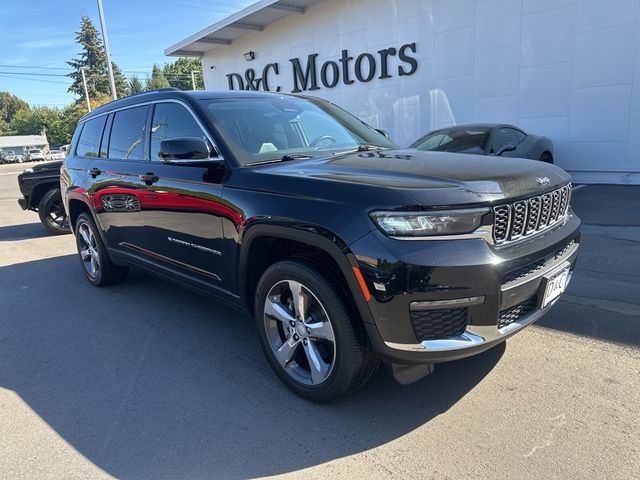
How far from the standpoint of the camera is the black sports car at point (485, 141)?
7.98 m

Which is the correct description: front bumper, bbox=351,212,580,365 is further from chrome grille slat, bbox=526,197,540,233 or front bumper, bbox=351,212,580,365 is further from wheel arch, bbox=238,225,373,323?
chrome grille slat, bbox=526,197,540,233

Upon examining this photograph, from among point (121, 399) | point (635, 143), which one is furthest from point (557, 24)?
point (121, 399)

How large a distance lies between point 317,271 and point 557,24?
989 cm

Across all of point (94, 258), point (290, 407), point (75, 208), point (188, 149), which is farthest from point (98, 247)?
point (290, 407)

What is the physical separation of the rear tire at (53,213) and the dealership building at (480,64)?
8496 millimetres

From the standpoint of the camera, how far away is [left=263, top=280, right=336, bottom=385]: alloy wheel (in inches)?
106

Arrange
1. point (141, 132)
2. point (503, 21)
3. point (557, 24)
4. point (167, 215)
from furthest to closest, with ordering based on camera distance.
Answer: point (503, 21)
point (557, 24)
point (141, 132)
point (167, 215)

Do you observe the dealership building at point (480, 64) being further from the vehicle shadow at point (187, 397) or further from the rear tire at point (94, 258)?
the rear tire at point (94, 258)

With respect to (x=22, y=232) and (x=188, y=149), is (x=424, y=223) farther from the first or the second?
(x=22, y=232)

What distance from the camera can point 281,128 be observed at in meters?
3.62

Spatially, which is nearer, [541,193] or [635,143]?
[541,193]

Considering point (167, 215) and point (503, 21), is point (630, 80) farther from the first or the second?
point (167, 215)

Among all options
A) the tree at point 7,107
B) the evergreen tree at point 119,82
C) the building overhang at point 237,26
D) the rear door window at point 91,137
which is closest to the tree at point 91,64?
the evergreen tree at point 119,82

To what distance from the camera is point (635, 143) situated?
935 centimetres
